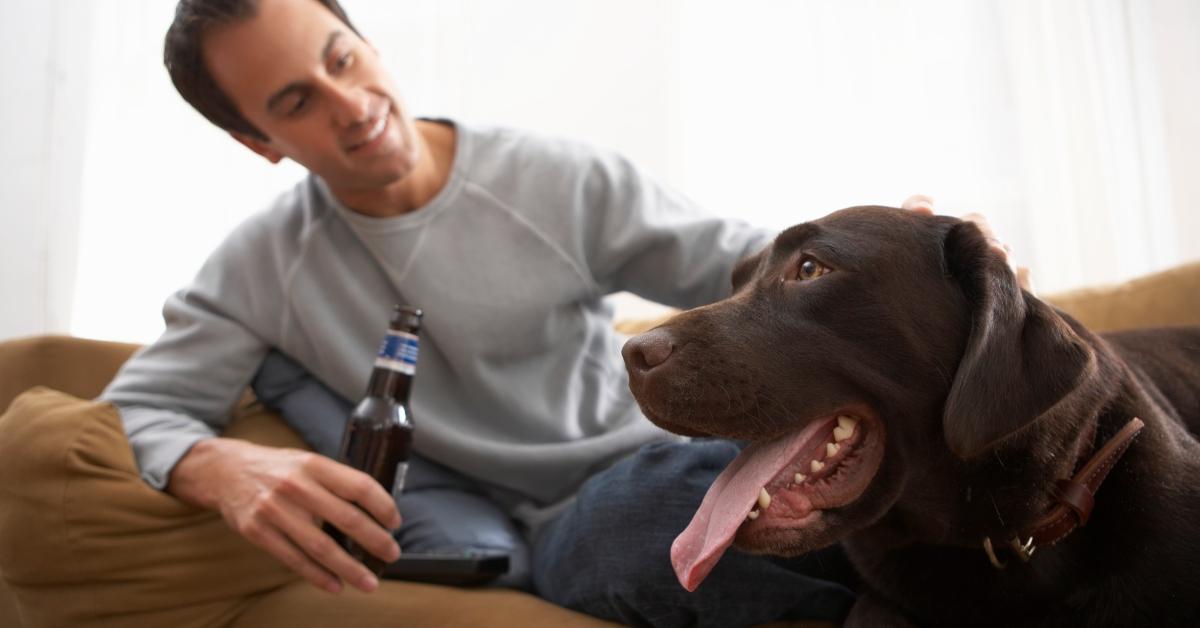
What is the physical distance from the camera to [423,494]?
169 centimetres

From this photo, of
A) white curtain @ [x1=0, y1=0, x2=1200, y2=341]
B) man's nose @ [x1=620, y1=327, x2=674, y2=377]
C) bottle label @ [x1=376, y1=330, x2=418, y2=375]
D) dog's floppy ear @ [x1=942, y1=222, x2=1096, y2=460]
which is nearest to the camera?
dog's floppy ear @ [x1=942, y1=222, x2=1096, y2=460]

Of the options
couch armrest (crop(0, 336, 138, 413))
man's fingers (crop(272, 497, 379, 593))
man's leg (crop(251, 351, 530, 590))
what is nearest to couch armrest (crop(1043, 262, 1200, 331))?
man's leg (crop(251, 351, 530, 590))

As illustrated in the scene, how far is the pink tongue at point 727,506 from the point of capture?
0.92 m

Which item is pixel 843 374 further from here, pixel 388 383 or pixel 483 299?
pixel 483 299

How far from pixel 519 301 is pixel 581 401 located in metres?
0.24

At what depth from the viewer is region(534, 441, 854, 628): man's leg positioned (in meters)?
1.20

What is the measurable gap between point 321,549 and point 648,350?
0.60 m

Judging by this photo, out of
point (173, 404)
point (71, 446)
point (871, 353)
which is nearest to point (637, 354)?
point (871, 353)

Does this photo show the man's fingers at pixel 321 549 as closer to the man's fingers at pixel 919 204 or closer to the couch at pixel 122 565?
the couch at pixel 122 565

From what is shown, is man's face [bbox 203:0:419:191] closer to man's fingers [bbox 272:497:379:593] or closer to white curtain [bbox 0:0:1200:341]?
man's fingers [bbox 272:497:379:593]

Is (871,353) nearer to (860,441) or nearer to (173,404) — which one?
(860,441)

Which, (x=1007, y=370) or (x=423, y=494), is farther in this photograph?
(x=423, y=494)

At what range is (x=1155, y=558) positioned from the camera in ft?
3.15

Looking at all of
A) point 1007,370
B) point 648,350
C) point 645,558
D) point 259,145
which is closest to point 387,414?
point 645,558
